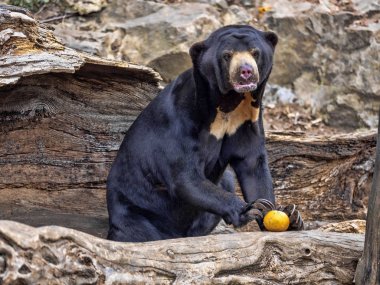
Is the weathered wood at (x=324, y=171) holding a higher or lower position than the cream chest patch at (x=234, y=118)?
lower

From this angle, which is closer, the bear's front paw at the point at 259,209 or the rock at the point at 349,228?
the bear's front paw at the point at 259,209

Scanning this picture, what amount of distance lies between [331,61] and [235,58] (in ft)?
13.2

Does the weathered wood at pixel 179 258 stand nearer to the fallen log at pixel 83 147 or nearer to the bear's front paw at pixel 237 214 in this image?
the bear's front paw at pixel 237 214

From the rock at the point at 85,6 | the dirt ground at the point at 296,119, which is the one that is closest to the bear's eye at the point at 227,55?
the dirt ground at the point at 296,119

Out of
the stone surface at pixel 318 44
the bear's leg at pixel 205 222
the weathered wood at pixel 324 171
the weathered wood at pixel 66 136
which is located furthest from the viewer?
the stone surface at pixel 318 44

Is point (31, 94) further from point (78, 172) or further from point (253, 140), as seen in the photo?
point (253, 140)

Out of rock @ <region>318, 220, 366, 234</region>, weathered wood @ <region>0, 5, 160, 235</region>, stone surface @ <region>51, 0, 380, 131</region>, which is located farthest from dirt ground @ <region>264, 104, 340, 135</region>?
rock @ <region>318, 220, 366, 234</region>

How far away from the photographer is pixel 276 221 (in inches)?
197

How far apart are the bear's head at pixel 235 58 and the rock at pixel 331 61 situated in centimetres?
359

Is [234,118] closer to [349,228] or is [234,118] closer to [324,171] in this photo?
[349,228]

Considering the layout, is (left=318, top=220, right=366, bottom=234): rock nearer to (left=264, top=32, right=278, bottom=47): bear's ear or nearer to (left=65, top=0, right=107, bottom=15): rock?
(left=264, top=32, right=278, bottom=47): bear's ear

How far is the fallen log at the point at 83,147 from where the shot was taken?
6.17m

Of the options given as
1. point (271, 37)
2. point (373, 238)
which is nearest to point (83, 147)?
point (271, 37)

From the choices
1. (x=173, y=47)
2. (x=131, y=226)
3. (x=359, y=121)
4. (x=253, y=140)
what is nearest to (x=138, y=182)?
Result: (x=131, y=226)
